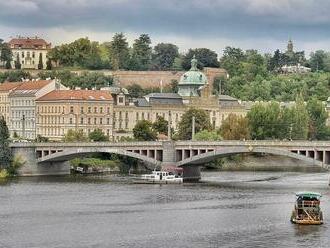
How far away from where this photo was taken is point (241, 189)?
106688 millimetres

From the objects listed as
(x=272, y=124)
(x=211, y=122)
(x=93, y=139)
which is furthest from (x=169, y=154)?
(x=211, y=122)

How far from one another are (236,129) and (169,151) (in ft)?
128

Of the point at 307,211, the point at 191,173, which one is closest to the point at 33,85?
the point at 191,173

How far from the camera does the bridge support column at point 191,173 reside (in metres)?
122

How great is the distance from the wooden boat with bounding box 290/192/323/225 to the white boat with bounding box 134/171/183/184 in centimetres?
3313

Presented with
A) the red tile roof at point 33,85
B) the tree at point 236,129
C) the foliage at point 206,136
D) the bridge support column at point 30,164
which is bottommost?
the bridge support column at point 30,164

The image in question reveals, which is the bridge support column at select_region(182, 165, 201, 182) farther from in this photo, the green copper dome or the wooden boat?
the green copper dome

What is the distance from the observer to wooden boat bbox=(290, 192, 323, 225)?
266 feet

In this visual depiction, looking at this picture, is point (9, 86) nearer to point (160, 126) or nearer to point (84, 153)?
point (160, 126)

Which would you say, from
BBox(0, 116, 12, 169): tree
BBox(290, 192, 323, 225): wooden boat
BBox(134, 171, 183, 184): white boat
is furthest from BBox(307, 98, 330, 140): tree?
BBox(290, 192, 323, 225): wooden boat

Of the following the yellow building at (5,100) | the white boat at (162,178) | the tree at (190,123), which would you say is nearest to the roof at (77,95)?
the yellow building at (5,100)

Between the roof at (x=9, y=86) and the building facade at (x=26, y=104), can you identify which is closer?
the building facade at (x=26, y=104)

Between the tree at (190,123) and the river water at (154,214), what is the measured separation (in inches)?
1616

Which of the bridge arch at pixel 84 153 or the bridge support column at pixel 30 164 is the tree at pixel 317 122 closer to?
the bridge arch at pixel 84 153
